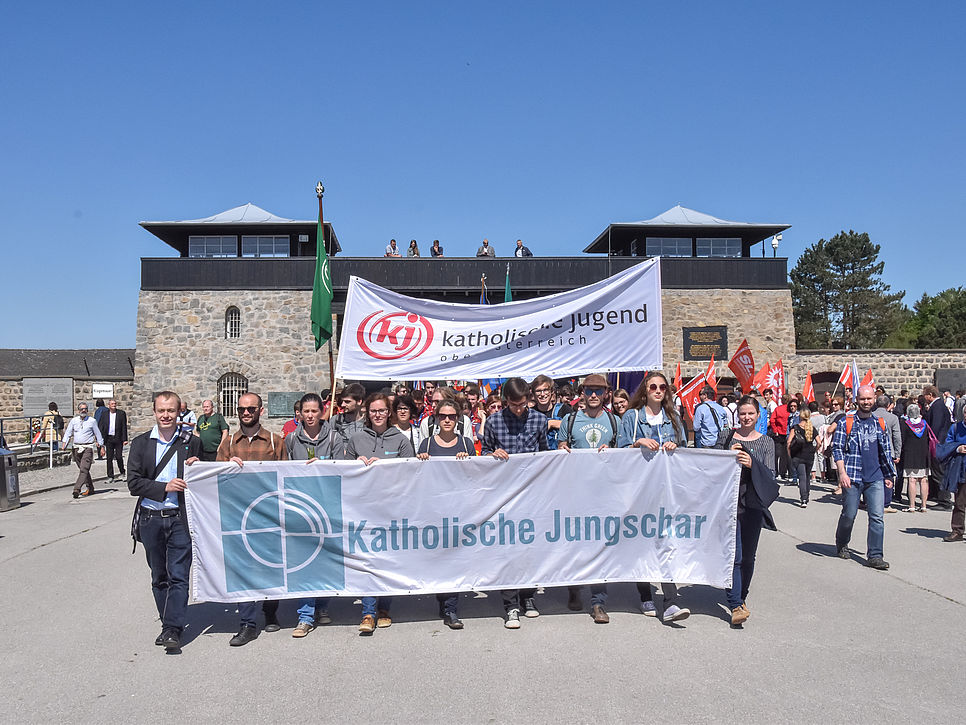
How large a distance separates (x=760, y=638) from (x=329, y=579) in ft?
10.9

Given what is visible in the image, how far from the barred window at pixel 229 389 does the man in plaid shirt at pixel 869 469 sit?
2663cm

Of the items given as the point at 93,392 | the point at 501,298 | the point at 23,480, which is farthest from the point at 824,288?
the point at 23,480

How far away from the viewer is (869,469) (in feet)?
26.5

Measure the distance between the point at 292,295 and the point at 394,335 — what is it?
25.2 m

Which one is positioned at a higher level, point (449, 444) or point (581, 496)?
point (449, 444)

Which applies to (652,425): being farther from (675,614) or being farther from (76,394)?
(76,394)

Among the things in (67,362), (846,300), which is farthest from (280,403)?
(846,300)

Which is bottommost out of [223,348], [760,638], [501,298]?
[760,638]

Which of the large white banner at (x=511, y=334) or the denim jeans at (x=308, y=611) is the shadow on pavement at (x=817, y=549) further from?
the denim jeans at (x=308, y=611)

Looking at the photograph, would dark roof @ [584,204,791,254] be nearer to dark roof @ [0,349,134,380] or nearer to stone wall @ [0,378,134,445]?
stone wall @ [0,378,134,445]

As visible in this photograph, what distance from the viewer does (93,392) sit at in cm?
3055

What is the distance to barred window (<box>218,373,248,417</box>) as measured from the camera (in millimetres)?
31172

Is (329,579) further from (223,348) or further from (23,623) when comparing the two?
(223,348)

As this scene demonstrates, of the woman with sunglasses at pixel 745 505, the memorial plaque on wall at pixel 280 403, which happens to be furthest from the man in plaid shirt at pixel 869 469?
the memorial plaque on wall at pixel 280 403
